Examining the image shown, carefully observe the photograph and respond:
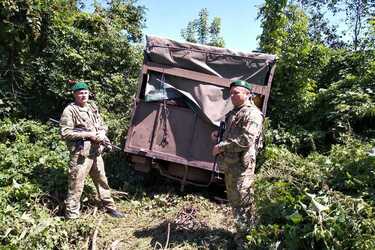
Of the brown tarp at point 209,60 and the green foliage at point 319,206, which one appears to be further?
the brown tarp at point 209,60

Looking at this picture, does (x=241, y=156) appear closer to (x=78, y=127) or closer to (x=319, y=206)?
(x=319, y=206)

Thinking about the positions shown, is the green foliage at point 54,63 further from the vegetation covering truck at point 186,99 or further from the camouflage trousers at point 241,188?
the camouflage trousers at point 241,188

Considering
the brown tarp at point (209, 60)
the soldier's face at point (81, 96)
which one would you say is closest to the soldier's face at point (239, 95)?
the brown tarp at point (209, 60)

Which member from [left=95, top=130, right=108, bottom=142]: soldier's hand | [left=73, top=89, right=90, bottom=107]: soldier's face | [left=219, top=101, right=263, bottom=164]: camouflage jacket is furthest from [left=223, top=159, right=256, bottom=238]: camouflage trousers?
[left=73, top=89, right=90, bottom=107]: soldier's face

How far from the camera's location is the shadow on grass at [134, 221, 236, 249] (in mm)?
5121

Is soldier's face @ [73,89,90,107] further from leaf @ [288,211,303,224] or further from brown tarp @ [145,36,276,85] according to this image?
leaf @ [288,211,303,224]

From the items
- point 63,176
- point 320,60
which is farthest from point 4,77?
point 320,60

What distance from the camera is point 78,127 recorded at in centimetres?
593

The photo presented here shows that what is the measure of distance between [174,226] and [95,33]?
6.37 m

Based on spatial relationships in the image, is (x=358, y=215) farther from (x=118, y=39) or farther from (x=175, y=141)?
(x=118, y=39)

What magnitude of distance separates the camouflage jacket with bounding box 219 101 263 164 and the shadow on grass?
95cm

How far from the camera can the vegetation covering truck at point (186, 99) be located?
659 cm

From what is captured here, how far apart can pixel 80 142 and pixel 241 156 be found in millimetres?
2237

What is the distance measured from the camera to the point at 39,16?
908cm
